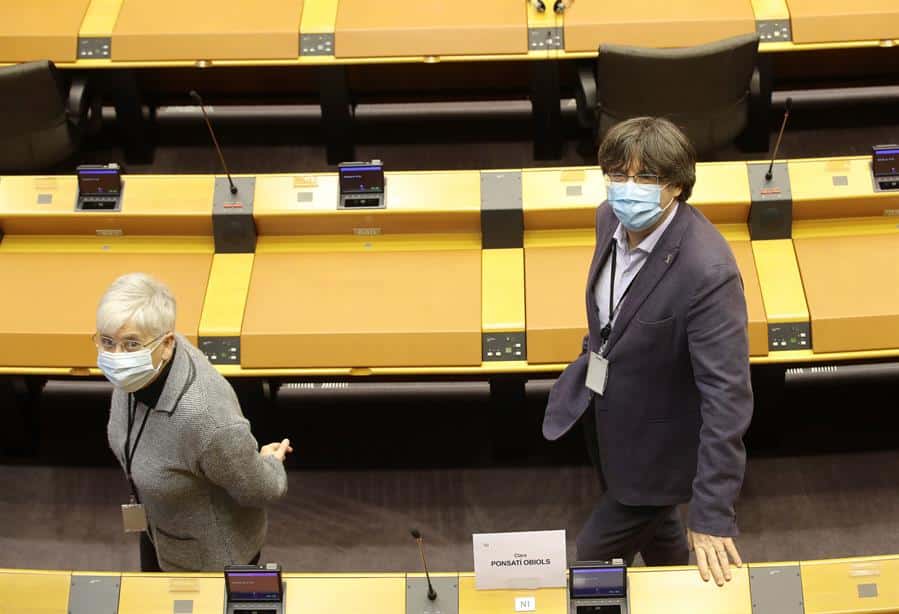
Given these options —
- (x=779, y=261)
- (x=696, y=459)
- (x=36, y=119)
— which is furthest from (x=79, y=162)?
(x=696, y=459)

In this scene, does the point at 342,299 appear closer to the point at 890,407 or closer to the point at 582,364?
the point at 582,364

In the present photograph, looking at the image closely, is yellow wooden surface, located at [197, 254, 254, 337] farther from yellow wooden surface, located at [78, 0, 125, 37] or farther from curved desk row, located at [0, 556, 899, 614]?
yellow wooden surface, located at [78, 0, 125, 37]

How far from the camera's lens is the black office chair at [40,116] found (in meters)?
3.88

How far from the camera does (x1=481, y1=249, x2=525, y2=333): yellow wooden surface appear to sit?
129 inches

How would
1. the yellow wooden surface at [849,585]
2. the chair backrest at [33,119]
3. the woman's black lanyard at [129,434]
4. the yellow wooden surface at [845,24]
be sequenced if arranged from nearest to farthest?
the woman's black lanyard at [129,434]
the yellow wooden surface at [849,585]
the chair backrest at [33,119]
the yellow wooden surface at [845,24]

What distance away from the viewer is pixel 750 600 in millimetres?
2430

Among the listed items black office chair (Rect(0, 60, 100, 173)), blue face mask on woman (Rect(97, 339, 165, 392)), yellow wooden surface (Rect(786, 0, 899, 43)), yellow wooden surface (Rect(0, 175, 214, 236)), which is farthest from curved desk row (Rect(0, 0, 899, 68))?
blue face mask on woman (Rect(97, 339, 165, 392))

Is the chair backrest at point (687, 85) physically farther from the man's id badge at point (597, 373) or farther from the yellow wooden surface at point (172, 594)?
the yellow wooden surface at point (172, 594)

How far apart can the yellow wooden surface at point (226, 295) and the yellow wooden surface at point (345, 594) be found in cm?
98

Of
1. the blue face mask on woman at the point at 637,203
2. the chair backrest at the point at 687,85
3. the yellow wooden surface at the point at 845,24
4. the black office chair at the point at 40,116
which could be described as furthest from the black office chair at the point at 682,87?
the black office chair at the point at 40,116

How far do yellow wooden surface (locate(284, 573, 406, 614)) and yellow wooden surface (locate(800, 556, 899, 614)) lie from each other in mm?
853

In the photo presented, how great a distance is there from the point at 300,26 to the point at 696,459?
2318 millimetres

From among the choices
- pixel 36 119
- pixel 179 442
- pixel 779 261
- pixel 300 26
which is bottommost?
pixel 179 442

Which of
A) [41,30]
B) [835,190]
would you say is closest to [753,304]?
[835,190]
